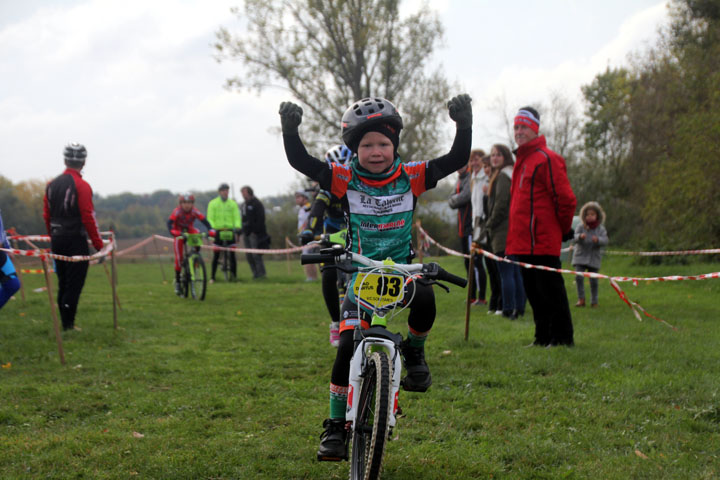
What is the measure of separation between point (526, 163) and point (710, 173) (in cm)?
932

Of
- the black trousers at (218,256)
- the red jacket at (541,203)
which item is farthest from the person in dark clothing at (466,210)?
the black trousers at (218,256)

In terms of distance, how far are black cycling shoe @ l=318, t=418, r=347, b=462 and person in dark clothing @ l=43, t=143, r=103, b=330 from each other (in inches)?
228

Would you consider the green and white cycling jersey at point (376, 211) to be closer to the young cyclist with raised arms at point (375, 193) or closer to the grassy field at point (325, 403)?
the young cyclist with raised arms at point (375, 193)

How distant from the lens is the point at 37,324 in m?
9.14

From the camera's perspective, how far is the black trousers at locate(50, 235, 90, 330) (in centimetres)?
823

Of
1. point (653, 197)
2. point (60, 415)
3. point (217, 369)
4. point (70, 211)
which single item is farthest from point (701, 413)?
point (653, 197)

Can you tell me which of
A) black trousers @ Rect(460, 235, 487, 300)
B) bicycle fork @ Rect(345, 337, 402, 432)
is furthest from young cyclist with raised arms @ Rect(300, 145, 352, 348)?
black trousers @ Rect(460, 235, 487, 300)

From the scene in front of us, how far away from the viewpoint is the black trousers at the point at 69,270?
324 inches

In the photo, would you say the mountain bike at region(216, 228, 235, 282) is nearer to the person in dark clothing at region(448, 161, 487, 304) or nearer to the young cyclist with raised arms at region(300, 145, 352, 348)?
the person in dark clothing at region(448, 161, 487, 304)

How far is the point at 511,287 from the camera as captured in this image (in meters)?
9.09

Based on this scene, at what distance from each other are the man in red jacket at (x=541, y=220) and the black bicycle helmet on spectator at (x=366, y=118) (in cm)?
336

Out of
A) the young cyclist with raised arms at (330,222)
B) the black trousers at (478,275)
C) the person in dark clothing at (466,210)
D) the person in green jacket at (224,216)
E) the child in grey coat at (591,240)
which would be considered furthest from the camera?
the person in green jacket at (224,216)

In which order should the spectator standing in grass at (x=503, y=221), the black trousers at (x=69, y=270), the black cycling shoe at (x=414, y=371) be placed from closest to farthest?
the black cycling shoe at (x=414, y=371) < the black trousers at (x=69, y=270) < the spectator standing in grass at (x=503, y=221)

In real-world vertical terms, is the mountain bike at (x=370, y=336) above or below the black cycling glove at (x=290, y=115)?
below
